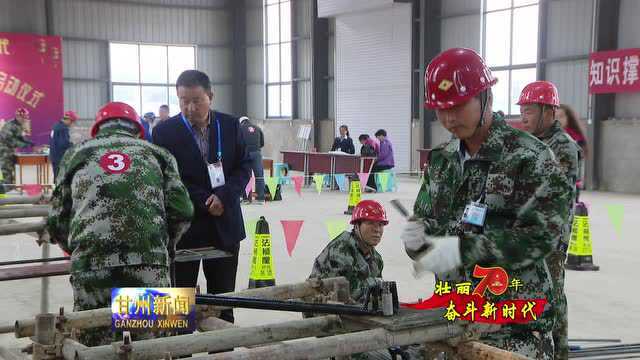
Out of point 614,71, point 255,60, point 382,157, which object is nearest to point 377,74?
point 382,157

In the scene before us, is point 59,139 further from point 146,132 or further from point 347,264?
point 347,264

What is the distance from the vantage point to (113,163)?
3.03 meters

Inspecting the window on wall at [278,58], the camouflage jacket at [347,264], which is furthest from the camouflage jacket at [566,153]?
the window on wall at [278,58]

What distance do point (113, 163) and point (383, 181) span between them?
1422 centimetres

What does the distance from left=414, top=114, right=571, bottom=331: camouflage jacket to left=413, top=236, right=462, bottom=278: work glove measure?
24 mm

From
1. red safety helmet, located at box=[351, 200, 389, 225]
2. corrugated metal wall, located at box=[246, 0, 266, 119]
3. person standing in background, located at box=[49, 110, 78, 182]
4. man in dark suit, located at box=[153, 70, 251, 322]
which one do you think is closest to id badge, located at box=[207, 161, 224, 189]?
man in dark suit, located at box=[153, 70, 251, 322]

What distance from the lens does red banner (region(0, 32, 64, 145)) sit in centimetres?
2558

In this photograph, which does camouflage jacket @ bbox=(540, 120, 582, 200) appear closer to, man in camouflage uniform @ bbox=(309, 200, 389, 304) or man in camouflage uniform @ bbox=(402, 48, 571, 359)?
man in camouflage uniform @ bbox=(309, 200, 389, 304)

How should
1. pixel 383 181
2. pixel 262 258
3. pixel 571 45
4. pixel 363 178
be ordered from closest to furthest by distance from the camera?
pixel 262 258
pixel 363 178
pixel 383 181
pixel 571 45

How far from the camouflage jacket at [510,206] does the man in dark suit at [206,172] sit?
6.83ft

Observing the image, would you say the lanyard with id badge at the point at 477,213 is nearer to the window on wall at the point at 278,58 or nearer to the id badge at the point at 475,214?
the id badge at the point at 475,214
